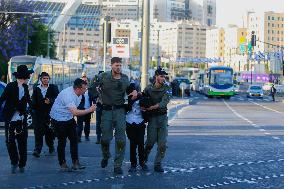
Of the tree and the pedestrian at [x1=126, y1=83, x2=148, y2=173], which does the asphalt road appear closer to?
the pedestrian at [x1=126, y1=83, x2=148, y2=173]

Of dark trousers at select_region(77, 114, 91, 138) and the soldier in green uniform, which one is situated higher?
the soldier in green uniform

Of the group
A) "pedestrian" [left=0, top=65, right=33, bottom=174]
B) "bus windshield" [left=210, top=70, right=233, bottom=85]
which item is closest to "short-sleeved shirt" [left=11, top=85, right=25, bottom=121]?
"pedestrian" [left=0, top=65, right=33, bottom=174]

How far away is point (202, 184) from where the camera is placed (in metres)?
11.7

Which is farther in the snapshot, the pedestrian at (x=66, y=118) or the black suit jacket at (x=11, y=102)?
the pedestrian at (x=66, y=118)

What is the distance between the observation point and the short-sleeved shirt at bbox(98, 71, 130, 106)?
42.2ft

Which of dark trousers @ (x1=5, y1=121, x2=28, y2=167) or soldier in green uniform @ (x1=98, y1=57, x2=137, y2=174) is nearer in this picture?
soldier in green uniform @ (x1=98, y1=57, x2=137, y2=174)

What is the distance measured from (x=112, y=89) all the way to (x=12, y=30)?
5137 centimetres

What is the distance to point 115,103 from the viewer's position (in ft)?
42.2

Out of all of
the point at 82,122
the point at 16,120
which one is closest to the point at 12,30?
the point at 82,122

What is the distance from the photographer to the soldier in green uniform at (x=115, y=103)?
42.2ft

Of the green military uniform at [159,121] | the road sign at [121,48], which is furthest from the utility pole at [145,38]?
the green military uniform at [159,121]

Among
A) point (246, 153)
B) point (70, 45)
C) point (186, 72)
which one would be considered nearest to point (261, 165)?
point (246, 153)

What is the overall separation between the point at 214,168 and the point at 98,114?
567cm

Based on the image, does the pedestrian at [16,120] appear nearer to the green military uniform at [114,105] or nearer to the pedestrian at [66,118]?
the pedestrian at [66,118]
